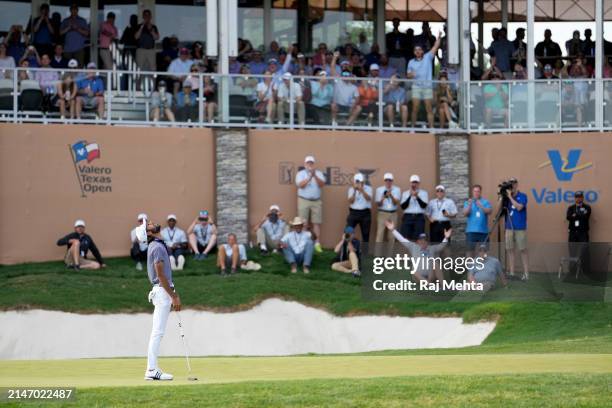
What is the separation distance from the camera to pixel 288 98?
103 feet

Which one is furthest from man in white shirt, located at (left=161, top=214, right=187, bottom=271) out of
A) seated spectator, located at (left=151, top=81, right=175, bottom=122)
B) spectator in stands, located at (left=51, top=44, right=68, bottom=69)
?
spectator in stands, located at (left=51, top=44, right=68, bottom=69)

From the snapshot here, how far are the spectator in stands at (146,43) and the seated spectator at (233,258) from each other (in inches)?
204

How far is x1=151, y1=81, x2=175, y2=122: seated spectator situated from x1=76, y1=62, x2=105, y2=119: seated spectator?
1.05 metres

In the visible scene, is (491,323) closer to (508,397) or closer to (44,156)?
(44,156)

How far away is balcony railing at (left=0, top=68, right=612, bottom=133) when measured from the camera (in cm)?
3006

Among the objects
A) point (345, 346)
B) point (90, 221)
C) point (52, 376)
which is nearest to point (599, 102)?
point (345, 346)

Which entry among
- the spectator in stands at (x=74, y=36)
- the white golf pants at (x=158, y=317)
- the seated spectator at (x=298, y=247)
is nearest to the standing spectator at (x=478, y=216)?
the seated spectator at (x=298, y=247)

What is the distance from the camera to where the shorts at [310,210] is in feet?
101

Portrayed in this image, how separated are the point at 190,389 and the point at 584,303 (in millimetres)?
13401

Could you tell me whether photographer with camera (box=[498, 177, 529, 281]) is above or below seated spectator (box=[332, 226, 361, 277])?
above

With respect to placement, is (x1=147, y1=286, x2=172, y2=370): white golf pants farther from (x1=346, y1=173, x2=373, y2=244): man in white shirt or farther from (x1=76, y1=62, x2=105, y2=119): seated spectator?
(x1=346, y1=173, x2=373, y2=244): man in white shirt

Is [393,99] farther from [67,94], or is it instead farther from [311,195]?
[67,94]

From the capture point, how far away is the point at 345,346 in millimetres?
27812

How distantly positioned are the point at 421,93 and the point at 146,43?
242 inches
